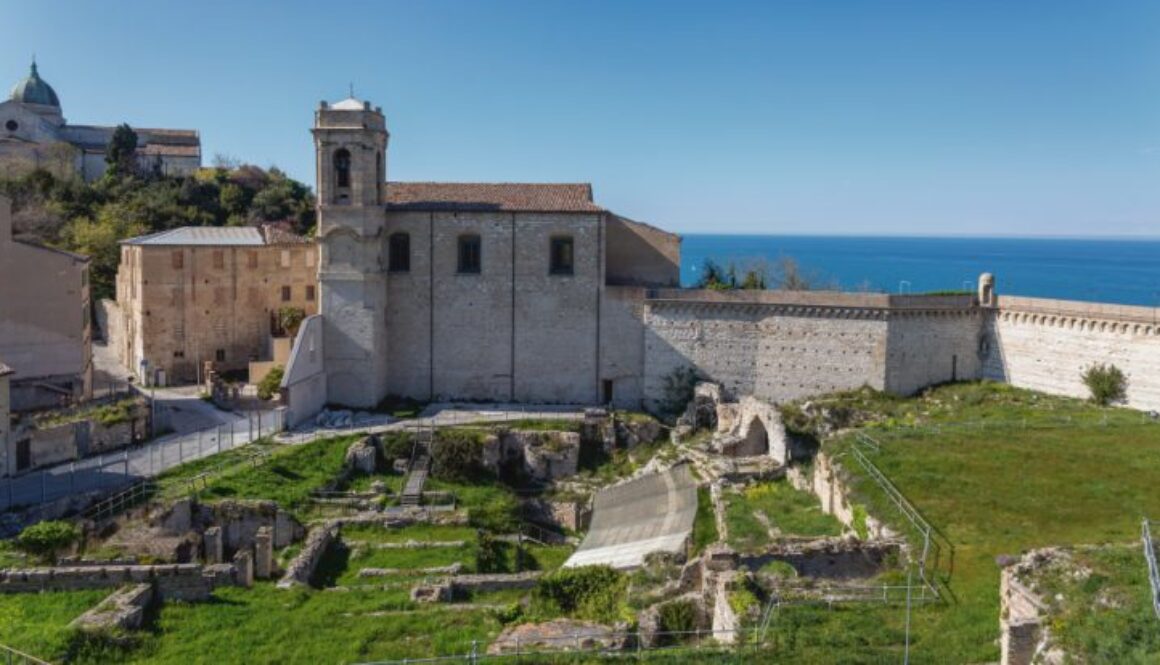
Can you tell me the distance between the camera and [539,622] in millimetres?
18703

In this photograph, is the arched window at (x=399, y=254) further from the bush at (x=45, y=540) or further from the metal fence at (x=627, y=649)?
the metal fence at (x=627, y=649)

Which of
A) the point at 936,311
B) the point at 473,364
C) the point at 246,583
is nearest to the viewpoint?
the point at 246,583

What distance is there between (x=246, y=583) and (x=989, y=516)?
56.4 feet

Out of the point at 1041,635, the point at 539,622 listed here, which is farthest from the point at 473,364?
the point at 1041,635

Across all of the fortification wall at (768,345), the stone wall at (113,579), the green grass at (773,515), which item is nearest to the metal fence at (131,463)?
the stone wall at (113,579)

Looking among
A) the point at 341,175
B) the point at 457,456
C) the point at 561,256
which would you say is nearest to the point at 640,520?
the point at 457,456

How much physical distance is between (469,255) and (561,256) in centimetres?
377

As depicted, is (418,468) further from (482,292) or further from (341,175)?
(341,175)

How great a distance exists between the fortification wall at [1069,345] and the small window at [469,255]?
804 inches

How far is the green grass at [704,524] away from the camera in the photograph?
2488 cm

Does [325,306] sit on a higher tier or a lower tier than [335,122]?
lower

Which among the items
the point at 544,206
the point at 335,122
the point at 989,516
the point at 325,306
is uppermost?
the point at 335,122

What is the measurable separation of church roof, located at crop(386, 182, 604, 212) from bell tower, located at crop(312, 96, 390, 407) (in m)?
1.87

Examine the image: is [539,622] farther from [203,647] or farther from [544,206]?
[544,206]
